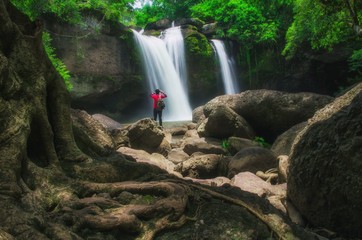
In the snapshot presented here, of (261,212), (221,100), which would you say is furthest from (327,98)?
(261,212)

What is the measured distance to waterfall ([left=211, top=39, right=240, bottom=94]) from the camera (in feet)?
98.1

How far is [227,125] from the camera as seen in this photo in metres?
14.1

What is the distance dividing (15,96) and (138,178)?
79.5 inches

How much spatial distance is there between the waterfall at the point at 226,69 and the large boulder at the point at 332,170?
23.4 m

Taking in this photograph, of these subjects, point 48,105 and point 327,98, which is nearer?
point 48,105

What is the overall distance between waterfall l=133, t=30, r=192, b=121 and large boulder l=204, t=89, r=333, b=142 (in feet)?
42.8

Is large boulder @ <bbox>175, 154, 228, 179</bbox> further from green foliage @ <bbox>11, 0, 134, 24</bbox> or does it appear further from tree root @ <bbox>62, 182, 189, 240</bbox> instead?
tree root @ <bbox>62, 182, 189, 240</bbox>

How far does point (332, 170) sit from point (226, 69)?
24.9 m

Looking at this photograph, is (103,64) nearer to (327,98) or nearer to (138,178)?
(327,98)

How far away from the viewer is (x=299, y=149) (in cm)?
654

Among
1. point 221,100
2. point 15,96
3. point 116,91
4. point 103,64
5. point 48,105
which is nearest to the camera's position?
point 15,96

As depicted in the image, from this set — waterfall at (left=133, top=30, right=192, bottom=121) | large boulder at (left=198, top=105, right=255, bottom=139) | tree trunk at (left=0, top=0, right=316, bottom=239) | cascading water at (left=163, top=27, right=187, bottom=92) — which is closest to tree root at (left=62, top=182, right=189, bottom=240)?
tree trunk at (left=0, top=0, right=316, bottom=239)

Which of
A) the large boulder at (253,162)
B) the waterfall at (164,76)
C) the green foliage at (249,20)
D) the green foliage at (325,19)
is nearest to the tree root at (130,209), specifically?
the large boulder at (253,162)

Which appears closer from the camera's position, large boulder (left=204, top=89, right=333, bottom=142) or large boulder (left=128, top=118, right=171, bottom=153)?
large boulder (left=128, top=118, right=171, bottom=153)
